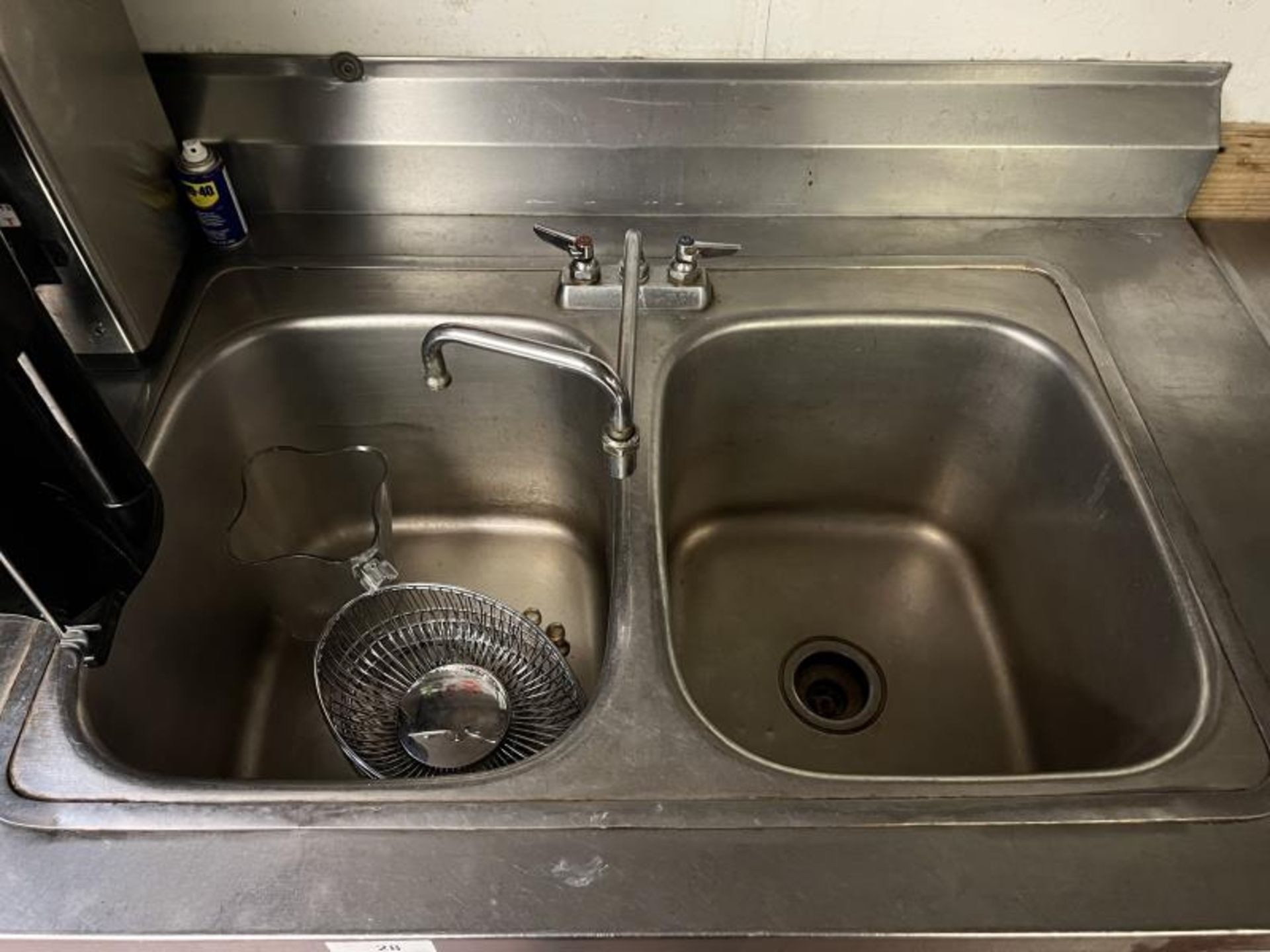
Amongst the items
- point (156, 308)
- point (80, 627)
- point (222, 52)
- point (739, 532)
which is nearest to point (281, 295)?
point (156, 308)

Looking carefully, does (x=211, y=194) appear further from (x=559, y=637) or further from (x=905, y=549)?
(x=905, y=549)

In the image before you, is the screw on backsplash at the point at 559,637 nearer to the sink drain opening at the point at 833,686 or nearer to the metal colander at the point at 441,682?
the metal colander at the point at 441,682

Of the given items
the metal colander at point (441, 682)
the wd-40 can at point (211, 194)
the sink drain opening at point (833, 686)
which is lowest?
the sink drain opening at point (833, 686)

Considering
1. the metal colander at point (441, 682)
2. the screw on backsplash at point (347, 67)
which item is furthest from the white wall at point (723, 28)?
the metal colander at point (441, 682)

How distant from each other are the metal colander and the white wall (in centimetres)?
58

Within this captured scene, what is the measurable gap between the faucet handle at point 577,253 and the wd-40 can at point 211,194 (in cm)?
33

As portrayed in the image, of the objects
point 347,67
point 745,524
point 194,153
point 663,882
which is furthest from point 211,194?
point 663,882

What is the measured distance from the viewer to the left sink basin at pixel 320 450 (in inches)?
32.9

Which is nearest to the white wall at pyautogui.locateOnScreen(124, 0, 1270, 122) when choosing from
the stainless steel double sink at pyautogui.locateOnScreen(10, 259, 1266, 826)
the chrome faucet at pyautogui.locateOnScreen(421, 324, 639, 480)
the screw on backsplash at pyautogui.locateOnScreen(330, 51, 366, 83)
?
the screw on backsplash at pyautogui.locateOnScreen(330, 51, 366, 83)

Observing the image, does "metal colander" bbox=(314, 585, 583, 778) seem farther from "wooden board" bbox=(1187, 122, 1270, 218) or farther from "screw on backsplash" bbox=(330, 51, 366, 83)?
"wooden board" bbox=(1187, 122, 1270, 218)

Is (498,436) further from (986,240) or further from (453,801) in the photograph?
(986,240)

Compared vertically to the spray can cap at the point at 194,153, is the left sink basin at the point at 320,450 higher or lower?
lower

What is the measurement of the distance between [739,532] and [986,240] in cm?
44

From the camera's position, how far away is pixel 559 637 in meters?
1.00
